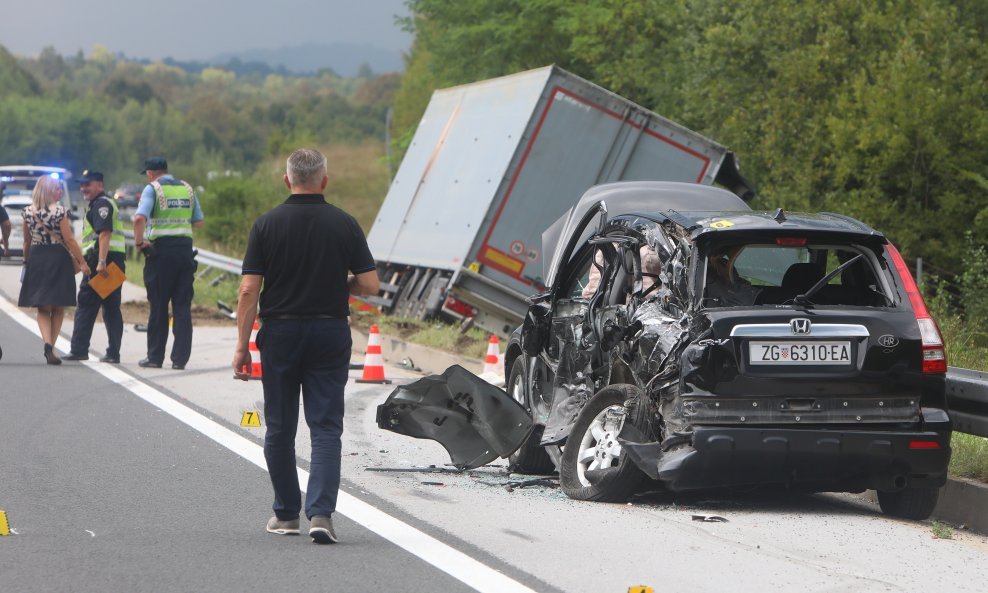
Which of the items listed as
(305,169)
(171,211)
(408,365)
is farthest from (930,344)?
(408,365)

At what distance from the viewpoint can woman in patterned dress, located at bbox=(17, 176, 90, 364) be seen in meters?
14.5

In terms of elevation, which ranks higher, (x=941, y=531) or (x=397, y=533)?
(x=941, y=531)

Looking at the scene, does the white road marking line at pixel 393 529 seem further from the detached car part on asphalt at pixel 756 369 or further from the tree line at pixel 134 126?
the tree line at pixel 134 126

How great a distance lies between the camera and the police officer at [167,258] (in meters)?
14.0

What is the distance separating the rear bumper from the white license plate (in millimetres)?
331

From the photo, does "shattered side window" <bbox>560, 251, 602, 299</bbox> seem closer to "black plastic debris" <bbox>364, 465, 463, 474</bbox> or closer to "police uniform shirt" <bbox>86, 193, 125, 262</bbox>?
"black plastic debris" <bbox>364, 465, 463, 474</bbox>

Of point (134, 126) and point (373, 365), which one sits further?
point (134, 126)

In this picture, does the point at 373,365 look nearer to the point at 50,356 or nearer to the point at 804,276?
the point at 50,356

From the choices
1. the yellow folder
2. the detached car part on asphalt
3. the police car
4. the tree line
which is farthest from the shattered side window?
the tree line

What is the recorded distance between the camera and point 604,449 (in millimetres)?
7836

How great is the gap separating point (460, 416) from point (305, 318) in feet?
7.68

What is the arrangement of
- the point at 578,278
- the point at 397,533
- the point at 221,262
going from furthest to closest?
the point at 221,262
the point at 578,278
the point at 397,533

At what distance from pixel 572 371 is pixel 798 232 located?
1.66 m

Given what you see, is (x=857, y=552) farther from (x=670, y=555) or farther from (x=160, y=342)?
(x=160, y=342)
